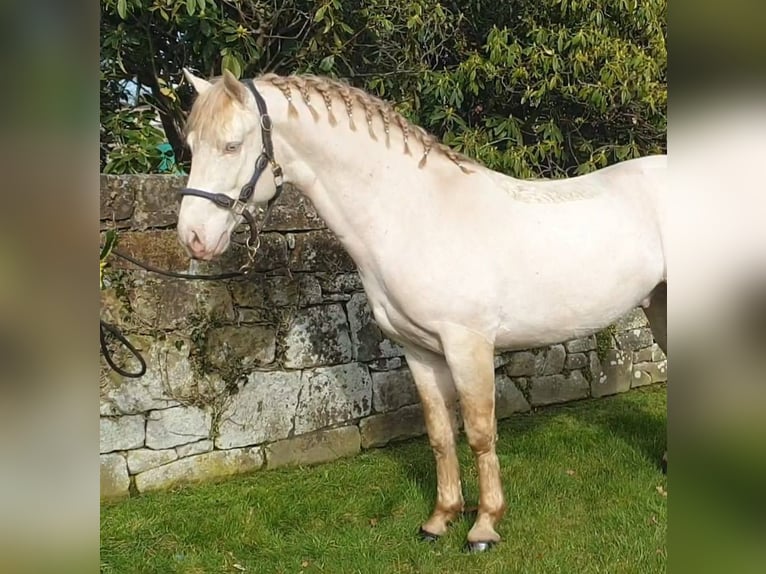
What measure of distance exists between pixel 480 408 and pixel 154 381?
1.67 metres

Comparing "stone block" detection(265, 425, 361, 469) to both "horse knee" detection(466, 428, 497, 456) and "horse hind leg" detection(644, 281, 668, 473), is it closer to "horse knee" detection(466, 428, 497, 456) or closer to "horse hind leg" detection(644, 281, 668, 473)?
"horse knee" detection(466, 428, 497, 456)

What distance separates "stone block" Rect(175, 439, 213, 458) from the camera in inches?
140

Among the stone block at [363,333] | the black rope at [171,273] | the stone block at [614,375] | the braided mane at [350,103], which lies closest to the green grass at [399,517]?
the stone block at [363,333]

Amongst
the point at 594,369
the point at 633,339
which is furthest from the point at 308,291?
the point at 633,339

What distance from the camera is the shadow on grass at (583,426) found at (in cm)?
376

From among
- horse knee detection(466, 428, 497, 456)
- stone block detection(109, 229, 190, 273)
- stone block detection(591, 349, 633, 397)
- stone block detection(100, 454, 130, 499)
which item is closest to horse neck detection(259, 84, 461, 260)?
horse knee detection(466, 428, 497, 456)

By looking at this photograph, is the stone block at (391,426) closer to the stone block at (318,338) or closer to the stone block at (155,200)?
the stone block at (318,338)

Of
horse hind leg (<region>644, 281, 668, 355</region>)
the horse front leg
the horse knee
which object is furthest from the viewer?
horse hind leg (<region>644, 281, 668, 355</region>)

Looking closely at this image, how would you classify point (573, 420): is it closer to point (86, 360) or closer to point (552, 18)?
point (552, 18)

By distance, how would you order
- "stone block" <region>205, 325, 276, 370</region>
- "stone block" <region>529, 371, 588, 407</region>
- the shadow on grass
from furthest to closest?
"stone block" <region>529, 371, 588, 407</region>
the shadow on grass
"stone block" <region>205, 325, 276, 370</region>

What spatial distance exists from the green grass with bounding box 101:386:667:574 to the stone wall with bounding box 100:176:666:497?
161 millimetres

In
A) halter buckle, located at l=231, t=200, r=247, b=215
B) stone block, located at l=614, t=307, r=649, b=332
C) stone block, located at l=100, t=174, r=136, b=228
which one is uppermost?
stone block, located at l=100, t=174, r=136, b=228

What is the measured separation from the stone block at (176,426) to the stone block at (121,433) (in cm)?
4

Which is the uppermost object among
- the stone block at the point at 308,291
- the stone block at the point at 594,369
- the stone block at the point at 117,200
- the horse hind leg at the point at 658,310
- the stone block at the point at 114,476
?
the stone block at the point at 117,200
